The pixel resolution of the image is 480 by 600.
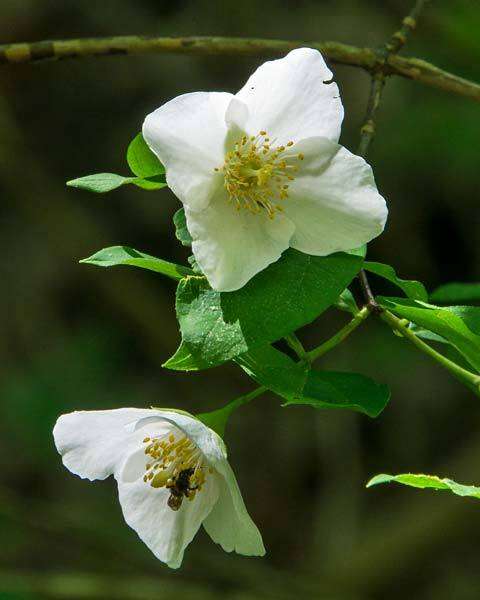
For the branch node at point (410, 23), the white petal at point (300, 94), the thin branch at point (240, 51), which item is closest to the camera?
the white petal at point (300, 94)

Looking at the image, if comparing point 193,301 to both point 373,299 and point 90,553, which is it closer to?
point 373,299

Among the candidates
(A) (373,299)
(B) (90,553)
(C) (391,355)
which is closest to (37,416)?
(B) (90,553)

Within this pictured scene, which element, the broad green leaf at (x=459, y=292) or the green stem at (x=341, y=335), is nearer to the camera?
the green stem at (x=341, y=335)

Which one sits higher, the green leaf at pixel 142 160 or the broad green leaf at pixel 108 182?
the green leaf at pixel 142 160

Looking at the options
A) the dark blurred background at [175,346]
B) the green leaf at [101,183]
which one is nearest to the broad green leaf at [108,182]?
the green leaf at [101,183]

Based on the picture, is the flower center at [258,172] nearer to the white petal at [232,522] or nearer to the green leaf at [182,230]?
the green leaf at [182,230]

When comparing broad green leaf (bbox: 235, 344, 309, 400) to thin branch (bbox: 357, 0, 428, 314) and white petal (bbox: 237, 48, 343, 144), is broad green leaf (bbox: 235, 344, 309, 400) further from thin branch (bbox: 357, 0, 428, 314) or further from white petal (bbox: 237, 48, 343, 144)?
white petal (bbox: 237, 48, 343, 144)

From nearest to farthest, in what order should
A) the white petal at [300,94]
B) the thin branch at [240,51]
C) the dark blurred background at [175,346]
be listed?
1. the white petal at [300,94]
2. the thin branch at [240,51]
3. the dark blurred background at [175,346]

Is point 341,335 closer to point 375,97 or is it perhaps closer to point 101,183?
point 101,183
